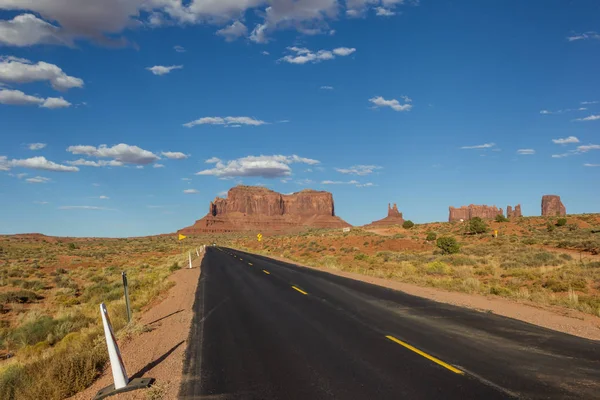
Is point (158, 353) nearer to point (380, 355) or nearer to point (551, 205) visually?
point (380, 355)

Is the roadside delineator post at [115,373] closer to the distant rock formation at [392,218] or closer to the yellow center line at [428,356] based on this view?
the yellow center line at [428,356]

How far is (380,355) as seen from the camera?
279 inches

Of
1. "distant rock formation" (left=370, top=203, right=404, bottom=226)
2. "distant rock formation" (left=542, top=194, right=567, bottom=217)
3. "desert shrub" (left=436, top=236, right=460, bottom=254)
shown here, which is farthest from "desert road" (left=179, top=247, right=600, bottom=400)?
"distant rock formation" (left=542, top=194, right=567, bottom=217)

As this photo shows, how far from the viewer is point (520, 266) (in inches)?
925

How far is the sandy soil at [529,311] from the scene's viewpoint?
9297 millimetres

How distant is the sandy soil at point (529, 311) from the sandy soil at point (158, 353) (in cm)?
835

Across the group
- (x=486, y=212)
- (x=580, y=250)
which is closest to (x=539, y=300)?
(x=580, y=250)

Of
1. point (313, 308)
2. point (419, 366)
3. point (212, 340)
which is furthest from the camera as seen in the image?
point (313, 308)

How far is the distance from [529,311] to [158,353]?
33.3 feet

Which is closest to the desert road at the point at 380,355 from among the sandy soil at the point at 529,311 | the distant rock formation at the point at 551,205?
the sandy soil at the point at 529,311

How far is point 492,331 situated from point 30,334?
533 inches

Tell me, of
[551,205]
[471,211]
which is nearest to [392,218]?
[471,211]

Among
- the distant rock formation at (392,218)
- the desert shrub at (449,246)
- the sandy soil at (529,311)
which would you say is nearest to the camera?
the sandy soil at (529,311)

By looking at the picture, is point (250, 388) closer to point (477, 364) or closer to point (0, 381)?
point (477, 364)
